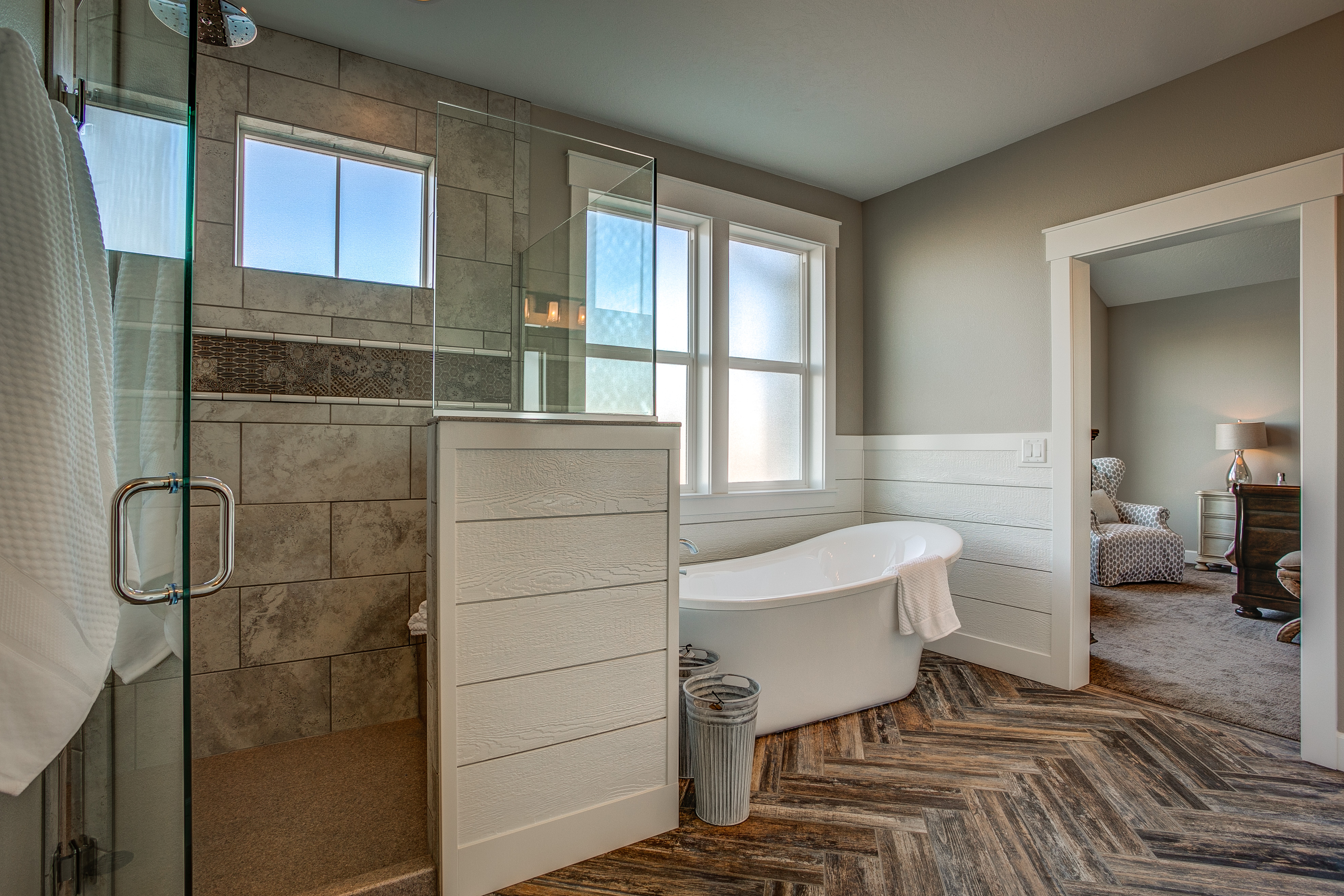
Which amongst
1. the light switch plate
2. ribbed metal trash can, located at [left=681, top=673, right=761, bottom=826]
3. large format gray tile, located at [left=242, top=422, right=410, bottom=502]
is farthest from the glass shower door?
the light switch plate

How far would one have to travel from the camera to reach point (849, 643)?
268cm

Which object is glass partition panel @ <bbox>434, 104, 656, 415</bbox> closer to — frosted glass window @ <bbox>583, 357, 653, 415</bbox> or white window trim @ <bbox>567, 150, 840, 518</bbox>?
frosted glass window @ <bbox>583, 357, 653, 415</bbox>

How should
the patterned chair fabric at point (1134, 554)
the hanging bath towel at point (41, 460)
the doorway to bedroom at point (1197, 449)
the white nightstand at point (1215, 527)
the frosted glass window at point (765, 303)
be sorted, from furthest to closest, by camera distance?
the white nightstand at point (1215, 527) → the patterned chair fabric at point (1134, 554) → the doorway to bedroom at point (1197, 449) → the frosted glass window at point (765, 303) → the hanging bath towel at point (41, 460)

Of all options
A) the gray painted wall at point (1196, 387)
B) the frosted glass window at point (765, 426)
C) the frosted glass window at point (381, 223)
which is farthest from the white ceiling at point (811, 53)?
the gray painted wall at point (1196, 387)

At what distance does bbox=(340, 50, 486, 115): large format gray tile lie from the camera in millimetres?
2584

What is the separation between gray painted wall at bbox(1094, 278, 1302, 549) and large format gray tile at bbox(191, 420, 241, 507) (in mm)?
7244

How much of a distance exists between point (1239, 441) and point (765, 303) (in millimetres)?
4853

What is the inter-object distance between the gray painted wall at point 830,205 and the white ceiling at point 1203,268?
2410 mm

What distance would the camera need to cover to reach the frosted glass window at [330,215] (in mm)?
2457

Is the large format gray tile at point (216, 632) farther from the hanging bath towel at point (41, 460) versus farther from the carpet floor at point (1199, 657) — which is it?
the carpet floor at point (1199, 657)

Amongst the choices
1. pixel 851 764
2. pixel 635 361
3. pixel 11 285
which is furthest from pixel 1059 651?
pixel 11 285

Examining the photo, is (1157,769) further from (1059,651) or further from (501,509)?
(501,509)

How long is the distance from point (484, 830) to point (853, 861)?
954 mm

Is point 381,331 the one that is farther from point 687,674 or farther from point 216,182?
point 687,674
